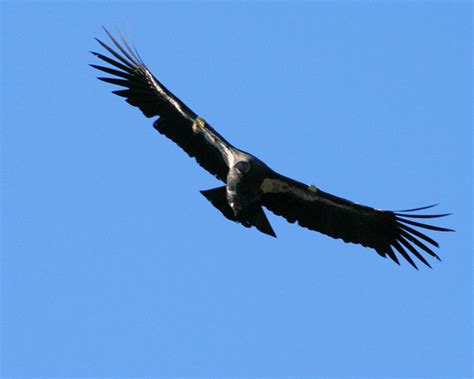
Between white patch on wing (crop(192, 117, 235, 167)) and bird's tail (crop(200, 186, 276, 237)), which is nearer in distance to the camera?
bird's tail (crop(200, 186, 276, 237))

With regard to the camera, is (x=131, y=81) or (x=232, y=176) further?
(x=131, y=81)

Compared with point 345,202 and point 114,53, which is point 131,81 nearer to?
point 114,53

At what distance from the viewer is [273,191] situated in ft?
55.1

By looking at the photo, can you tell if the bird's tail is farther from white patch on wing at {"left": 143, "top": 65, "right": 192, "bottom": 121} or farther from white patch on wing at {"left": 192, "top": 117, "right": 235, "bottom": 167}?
white patch on wing at {"left": 143, "top": 65, "right": 192, "bottom": 121}

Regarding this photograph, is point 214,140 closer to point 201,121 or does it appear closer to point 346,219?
point 201,121

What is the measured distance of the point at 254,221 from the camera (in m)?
16.4

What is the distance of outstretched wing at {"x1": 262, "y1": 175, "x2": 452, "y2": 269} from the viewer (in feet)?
55.4

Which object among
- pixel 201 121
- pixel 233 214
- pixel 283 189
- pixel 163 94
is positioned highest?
pixel 163 94

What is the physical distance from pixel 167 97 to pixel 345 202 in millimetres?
3412

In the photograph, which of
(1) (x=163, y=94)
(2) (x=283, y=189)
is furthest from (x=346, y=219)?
(1) (x=163, y=94)

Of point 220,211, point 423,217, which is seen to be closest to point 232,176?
point 220,211

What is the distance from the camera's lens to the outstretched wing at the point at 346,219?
665 inches

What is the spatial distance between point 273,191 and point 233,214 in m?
0.89

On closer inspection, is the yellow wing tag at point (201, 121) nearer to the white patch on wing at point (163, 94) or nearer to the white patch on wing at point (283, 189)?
the white patch on wing at point (163, 94)
